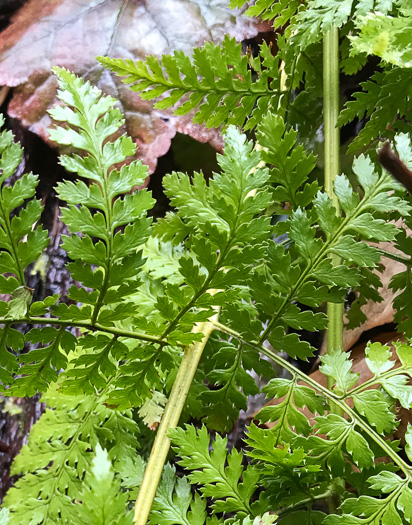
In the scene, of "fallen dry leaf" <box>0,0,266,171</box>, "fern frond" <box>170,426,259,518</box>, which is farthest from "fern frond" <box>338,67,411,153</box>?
"fallen dry leaf" <box>0,0,266,171</box>

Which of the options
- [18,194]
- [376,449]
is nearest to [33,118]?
[18,194]

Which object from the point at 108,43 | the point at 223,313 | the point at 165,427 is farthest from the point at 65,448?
the point at 108,43

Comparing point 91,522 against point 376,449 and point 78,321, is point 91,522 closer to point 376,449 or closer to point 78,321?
point 78,321

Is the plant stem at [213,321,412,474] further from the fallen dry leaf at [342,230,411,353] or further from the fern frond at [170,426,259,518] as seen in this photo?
the fallen dry leaf at [342,230,411,353]

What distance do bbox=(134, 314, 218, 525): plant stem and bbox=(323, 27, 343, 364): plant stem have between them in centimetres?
18

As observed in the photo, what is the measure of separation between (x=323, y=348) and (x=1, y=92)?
105 cm

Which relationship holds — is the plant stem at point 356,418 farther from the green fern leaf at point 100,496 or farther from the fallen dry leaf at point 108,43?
the fallen dry leaf at point 108,43

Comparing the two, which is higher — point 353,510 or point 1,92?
point 1,92

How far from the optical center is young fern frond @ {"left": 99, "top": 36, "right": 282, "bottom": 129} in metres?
0.67

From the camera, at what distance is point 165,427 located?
1.92 ft

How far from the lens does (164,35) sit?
1331mm

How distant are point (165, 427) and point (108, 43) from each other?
1108mm

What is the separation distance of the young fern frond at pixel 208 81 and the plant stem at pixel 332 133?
0.08 meters

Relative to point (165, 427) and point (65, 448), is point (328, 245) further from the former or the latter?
point (65, 448)
